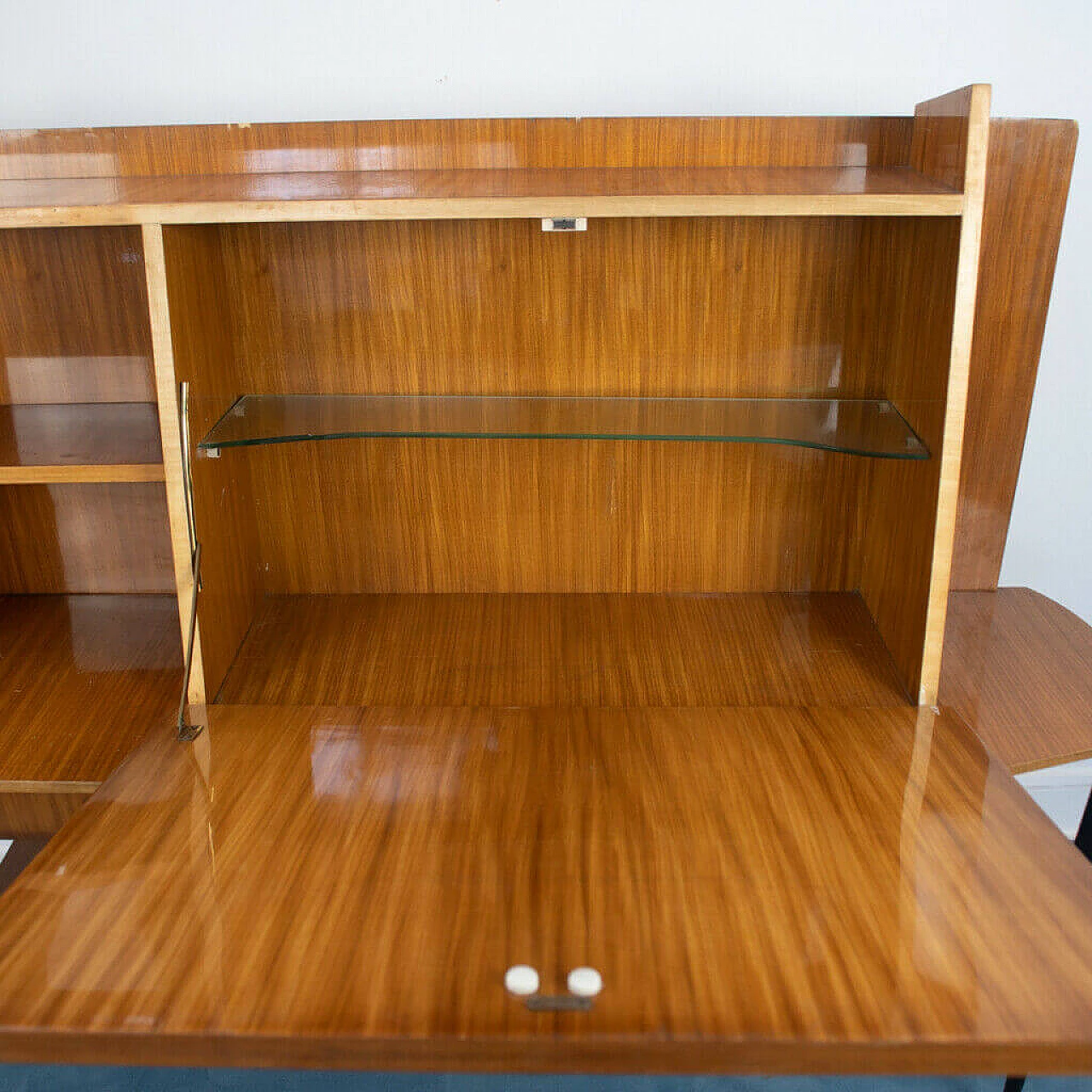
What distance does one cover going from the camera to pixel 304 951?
938 mm

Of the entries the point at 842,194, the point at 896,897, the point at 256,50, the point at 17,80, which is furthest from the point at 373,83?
the point at 896,897

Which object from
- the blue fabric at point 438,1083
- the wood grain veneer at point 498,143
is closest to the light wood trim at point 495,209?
the wood grain veneer at point 498,143

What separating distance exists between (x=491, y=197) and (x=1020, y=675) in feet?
3.32

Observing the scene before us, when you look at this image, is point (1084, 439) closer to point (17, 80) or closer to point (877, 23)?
point (877, 23)

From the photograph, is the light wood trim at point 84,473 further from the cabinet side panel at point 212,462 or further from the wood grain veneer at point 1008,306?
the wood grain veneer at point 1008,306

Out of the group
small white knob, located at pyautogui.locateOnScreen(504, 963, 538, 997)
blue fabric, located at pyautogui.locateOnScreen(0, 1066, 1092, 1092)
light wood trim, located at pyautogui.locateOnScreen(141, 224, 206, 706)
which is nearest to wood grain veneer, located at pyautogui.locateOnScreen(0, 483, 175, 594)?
light wood trim, located at pyautogui.locateOnScreen(141, 224, 206, 706)

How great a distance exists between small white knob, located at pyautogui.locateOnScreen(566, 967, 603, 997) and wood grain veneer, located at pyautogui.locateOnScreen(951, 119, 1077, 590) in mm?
1064

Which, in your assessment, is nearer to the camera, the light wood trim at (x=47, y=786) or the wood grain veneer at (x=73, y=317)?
the light wood trim at (x=47, y=786)

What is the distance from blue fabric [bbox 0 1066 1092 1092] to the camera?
1.79 meters

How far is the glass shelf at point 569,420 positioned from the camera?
4.51 feet

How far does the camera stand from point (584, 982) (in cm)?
89

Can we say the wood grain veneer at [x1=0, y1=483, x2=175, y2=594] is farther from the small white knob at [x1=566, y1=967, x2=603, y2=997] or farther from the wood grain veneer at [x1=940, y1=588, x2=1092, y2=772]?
the wood grain veneer at [x1=940, y1=588, x2=1092, y2=772]

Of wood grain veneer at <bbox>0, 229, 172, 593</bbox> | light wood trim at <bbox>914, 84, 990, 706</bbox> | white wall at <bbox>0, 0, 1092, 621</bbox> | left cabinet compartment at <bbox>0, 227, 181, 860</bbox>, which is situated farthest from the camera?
white wall at <bbox>0, 0, 1092, 621</bbox>

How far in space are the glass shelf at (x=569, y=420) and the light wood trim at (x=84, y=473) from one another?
0.07m
